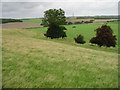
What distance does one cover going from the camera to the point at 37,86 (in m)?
4.98

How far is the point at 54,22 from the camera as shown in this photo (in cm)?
5072

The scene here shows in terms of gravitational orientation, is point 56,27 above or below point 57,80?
above

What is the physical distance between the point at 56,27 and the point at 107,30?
2122 cm

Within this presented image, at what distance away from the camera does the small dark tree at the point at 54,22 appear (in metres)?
49.8

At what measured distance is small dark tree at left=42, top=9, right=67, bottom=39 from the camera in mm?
49812

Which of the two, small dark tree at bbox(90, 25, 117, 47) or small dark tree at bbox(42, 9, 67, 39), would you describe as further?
small dark tree at bbox(42, 9, 67, 39)

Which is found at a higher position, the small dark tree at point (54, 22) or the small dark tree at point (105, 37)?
the small dark tree at point (54, 22)

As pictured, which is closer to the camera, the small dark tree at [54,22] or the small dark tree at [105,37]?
the small dark tree at [105,37]

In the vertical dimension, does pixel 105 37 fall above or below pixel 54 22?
below

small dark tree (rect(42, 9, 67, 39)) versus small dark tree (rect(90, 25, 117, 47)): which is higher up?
small dark tree (rect(42, 9, 67, 39))

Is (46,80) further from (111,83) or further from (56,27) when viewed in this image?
(56,27)

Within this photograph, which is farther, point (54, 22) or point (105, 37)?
point (54, 22)

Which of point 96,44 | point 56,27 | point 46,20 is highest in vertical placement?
point 46,20

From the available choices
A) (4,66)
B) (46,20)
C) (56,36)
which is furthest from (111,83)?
(46,20)
